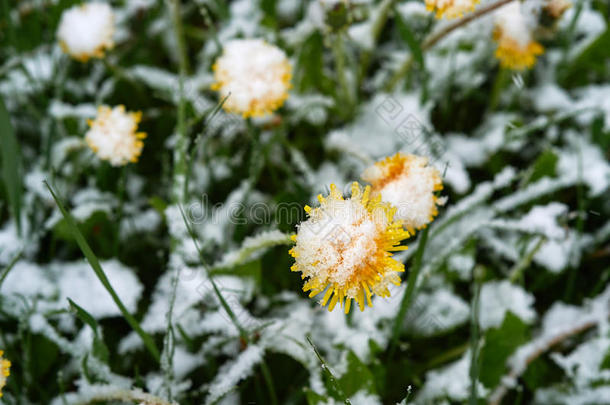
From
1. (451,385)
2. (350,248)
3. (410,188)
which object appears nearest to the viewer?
(350,248)

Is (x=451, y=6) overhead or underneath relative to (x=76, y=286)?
overhead

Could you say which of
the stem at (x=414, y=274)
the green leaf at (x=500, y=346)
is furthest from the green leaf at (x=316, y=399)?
the green leaf at (x=500, y=346)

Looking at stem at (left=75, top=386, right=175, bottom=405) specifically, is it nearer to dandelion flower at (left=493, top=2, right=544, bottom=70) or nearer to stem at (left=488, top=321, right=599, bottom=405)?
stem at (left=488, top=321, right=599, bottom=405)

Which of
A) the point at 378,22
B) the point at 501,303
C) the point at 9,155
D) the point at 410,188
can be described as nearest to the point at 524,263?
the point at 501,303

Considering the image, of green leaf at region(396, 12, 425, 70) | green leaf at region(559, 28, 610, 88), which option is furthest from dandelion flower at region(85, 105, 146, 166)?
green leaf at region(559, 28, 610, 88)

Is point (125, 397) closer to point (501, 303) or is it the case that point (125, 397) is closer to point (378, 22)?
point (501, 303)

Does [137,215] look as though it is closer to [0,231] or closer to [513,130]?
[0,231]

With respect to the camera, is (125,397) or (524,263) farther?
(524,263)
